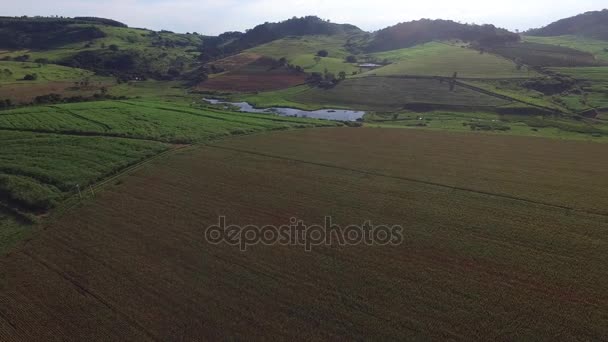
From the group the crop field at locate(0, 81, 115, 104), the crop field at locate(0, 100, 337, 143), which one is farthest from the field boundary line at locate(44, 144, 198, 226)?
the crop field at locate(0, 81, 115, 104)

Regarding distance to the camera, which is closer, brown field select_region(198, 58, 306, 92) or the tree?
the tree

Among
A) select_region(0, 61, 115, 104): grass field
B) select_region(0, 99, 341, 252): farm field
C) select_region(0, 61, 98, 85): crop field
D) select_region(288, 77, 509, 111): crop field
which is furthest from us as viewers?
select_region(0, 61, 98, 85): crop field

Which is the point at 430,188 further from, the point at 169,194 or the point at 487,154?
the point at 169,194

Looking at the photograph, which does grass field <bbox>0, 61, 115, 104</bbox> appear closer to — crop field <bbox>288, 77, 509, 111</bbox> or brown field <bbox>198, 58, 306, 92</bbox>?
brown field <bbox>198, 58, 306, 92</bbox>

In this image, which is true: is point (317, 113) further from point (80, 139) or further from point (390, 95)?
point (80, 139)

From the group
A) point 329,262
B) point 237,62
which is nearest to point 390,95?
point 329,262

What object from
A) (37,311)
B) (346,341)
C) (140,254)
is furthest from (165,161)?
(346,341)
